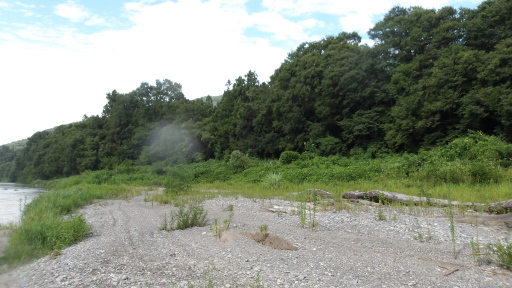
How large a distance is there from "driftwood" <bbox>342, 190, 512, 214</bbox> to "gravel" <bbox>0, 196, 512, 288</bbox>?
0.95 metres

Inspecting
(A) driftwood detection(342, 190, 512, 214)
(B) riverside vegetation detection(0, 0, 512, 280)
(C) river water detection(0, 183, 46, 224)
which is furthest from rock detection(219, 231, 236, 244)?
(C) river water detection(0, 183, 46, 224)

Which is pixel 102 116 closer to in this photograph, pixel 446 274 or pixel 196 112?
pixel 196 112

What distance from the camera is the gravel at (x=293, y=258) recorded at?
5117 millimetres

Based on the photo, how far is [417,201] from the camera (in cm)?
1070

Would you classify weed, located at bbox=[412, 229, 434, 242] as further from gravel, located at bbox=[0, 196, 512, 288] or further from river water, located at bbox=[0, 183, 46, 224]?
river water, located at bbox=[0, 183, 46, 224]

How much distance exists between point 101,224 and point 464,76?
2412cm

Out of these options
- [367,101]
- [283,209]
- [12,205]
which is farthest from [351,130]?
[12,205]

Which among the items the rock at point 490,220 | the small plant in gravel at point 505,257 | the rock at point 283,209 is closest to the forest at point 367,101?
the rock at point 490,220

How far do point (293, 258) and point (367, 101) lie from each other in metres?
29.9

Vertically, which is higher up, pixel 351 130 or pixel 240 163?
pixel 351 130

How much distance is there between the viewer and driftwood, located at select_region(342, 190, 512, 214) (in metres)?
8.88

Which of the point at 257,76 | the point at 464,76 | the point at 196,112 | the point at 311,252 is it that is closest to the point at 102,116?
the point at 196,112

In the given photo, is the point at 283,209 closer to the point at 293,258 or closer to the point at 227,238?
the point at 227,238

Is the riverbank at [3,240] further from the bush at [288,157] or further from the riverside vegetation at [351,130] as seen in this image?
the bush at [288,157]
